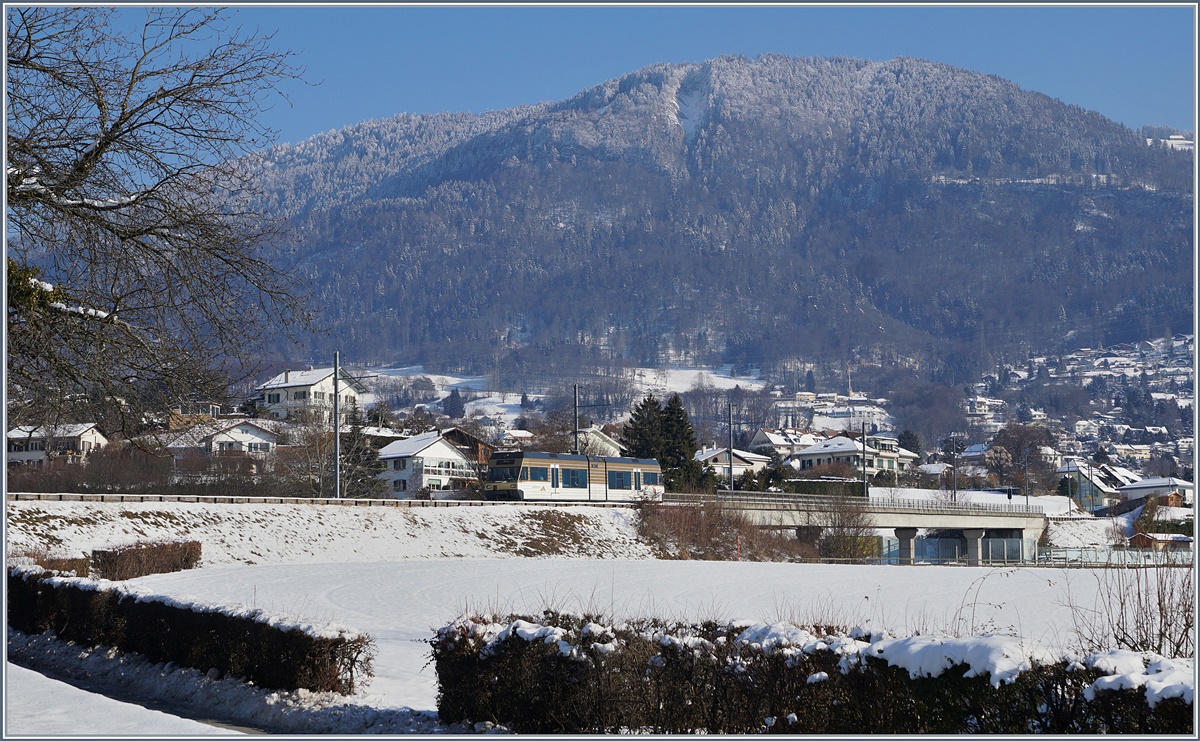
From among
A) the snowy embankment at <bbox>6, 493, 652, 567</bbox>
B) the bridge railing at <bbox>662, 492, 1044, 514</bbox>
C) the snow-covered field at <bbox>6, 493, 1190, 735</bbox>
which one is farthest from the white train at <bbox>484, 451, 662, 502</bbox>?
the snow-covered field at <bbox>6, 493, 1190, 735</bbox>

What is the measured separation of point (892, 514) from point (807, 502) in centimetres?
738

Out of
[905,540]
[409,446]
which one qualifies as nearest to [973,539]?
[905,540]

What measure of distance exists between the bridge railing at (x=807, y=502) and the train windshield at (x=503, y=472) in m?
8.70

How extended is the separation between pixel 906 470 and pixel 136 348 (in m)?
159

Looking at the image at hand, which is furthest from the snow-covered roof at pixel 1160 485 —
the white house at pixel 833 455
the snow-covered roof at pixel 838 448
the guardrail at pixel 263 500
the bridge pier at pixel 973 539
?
the guardrail at pixel 263 500

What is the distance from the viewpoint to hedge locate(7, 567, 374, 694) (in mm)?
12477

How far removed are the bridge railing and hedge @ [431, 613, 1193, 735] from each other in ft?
174

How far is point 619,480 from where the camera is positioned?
219ft

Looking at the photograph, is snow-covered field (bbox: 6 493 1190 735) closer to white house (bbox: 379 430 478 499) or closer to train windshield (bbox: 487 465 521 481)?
train windshield (bbox: 487 465 521 481)

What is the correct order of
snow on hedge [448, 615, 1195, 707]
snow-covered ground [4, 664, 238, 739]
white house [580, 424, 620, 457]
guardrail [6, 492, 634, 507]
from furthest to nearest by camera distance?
1. white house [580, 424, 620, 457]
2. guardrail [6, 492, 634, 507]
3. snow-covered ground [4, 664, 238, 739]
4. snow on hedge [448, 615, 1195, 707]

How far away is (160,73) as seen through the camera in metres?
10.2

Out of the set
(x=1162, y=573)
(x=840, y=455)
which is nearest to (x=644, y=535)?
(x=1162, y=573)

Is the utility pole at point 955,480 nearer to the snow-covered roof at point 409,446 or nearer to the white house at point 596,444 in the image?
the white house at point 596,444

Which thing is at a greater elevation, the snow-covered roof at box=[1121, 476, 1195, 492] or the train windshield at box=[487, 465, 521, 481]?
the train windshield at box=[487, 465, 521, 481]
